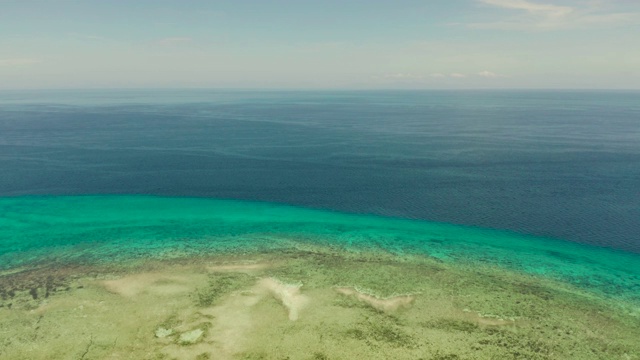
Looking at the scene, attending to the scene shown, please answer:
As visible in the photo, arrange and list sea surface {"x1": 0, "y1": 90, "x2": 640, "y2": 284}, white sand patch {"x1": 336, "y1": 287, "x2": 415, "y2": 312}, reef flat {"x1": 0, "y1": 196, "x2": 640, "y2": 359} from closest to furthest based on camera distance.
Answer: reef flat {"x1": 0, "y1": 196, "x2": 640, "y2": 359} < white sand patch {"x1": 336, "y1": 287, "x2": 415, "y2": 312} < sea surface {"x1": 0, "y1": 90, "x2": 640, "y2": 284}

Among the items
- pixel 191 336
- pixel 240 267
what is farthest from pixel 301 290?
pixel 191 336

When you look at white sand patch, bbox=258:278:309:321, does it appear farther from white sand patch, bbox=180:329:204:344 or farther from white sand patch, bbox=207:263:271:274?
white sand patch, bbox=180:329:204:344

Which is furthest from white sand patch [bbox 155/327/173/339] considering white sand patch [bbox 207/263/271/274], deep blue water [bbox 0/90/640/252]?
deep blue water [bbox 0/90/640/252]

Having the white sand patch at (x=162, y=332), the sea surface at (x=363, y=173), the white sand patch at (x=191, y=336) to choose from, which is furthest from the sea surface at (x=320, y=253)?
the sea surface at (x=363, y=173)

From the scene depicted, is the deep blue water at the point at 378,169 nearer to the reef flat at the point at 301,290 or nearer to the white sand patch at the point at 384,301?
the reef flat at the point at 301,290

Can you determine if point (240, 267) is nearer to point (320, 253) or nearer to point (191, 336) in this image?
point (320, 253)

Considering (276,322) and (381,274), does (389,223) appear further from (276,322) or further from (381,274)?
(276,322)
